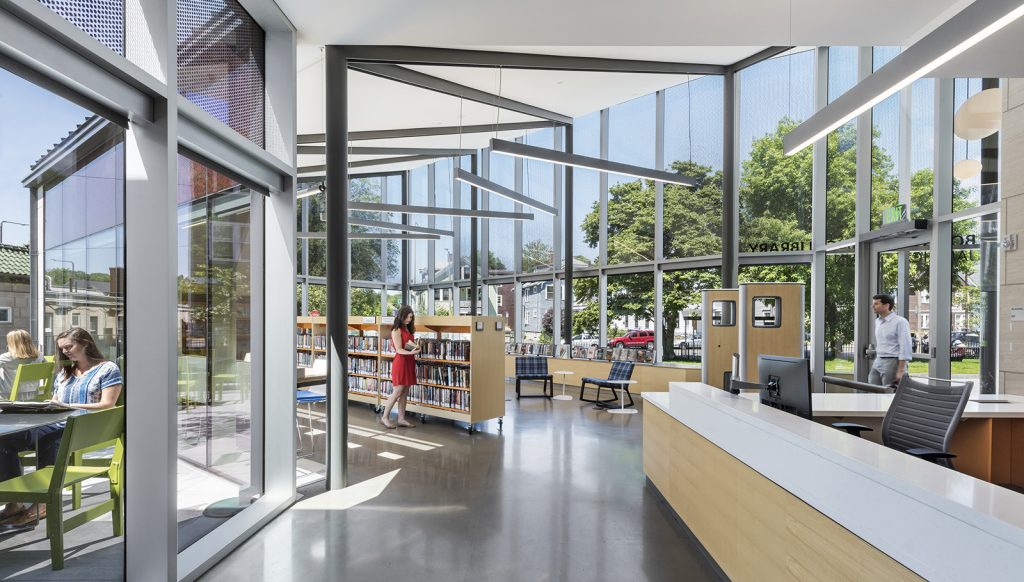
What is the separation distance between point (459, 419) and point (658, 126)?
7470 mm

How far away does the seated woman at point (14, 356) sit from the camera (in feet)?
7.95

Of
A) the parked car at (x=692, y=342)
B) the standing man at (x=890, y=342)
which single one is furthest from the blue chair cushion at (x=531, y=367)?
the standing man at (x=890, y=342)

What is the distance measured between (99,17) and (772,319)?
27.9 ft

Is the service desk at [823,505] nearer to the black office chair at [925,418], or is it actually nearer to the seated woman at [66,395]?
the black office chair at [925,418]

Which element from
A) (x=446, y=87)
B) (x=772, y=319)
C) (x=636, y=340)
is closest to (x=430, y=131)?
(x=446, y=87)

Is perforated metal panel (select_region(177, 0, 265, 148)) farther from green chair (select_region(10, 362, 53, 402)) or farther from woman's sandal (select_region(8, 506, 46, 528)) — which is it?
woman's sandal (select_region(8, 506, 46, 528))

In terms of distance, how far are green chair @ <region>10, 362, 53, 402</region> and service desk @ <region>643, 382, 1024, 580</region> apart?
353 cm

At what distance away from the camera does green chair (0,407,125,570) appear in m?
2.62

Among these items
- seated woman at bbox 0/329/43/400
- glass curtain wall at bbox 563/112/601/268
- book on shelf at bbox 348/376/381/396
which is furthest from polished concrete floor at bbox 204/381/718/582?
glass curtain wall at bbox 563/112/601/268

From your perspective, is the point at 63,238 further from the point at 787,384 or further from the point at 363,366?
the point at 363,366

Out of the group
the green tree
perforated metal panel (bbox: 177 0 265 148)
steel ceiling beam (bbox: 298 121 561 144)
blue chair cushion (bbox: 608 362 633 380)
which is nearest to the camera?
perforated metal panel (bbox: 177 0 265 148)

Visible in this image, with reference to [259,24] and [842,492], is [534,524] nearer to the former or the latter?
[842,492]

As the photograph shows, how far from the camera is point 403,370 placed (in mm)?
8125

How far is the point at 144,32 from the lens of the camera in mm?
3176
